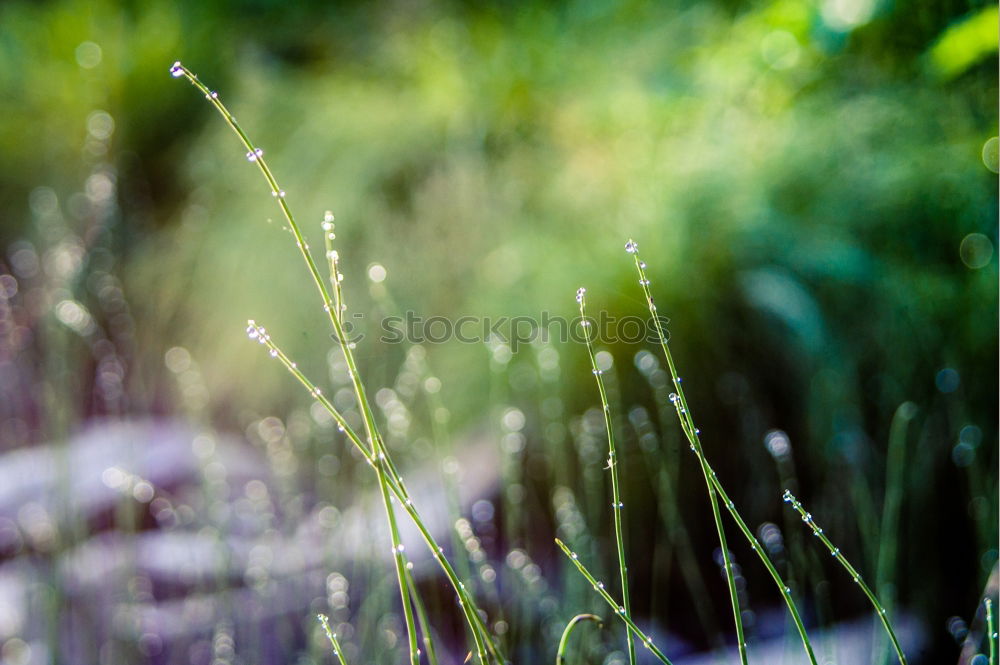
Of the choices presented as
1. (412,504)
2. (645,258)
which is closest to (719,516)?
(412,504)

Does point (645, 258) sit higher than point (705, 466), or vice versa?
point (645, 258)

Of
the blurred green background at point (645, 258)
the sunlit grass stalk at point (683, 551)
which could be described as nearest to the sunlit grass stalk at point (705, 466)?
the blurred green background at point (645, 258)

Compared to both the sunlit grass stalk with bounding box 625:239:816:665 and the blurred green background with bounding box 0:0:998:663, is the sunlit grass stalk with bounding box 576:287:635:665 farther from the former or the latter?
the blurred green background with bounding box 0:0:998:663

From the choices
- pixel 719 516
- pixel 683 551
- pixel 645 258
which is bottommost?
pixel 683 551

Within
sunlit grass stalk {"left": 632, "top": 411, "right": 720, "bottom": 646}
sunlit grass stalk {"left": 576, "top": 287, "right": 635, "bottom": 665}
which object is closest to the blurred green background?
sunlit grass stalk {"left": 632, "top": 411, "right": 720, "bottom": 646}

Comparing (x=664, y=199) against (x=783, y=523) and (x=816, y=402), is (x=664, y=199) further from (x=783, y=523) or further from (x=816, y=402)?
(x=783, y=523)

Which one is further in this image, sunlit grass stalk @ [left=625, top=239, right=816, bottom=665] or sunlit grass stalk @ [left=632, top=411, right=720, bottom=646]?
sunlit grass stalk @ [left=632, top=411, right=720, bottom=646]

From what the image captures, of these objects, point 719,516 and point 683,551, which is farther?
point 683,551

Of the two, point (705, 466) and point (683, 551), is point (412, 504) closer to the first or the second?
point (705, 466)

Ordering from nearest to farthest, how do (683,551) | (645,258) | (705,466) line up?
(705,466) → (683,551) → (645,258)

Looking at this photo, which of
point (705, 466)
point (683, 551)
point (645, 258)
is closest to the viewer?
point (705, 466)
